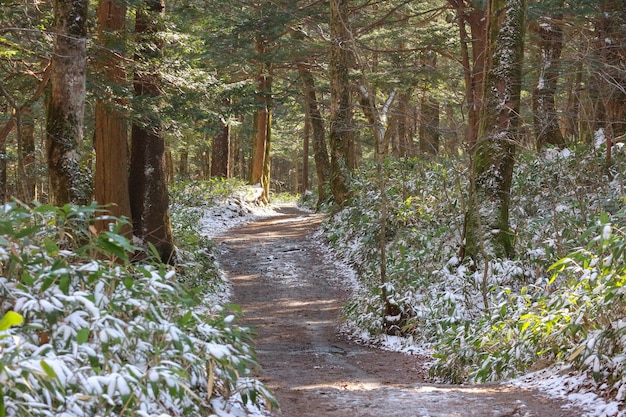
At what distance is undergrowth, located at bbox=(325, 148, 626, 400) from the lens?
4539mm

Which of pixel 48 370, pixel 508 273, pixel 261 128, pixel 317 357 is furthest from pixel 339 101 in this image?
pixel 48 370

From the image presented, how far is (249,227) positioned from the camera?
1955cm

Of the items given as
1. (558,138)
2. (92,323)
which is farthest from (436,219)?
(92,323)

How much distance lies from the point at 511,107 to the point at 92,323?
275 inches

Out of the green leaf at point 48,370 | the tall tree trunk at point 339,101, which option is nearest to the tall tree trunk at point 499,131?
the tall tree trunk at point 339,101

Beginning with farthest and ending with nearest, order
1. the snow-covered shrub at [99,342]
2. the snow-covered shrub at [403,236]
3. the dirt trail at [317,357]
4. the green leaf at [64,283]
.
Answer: the snow-covered shrub at [403,236] < the dirt trail at [317,357] < the green leaf at [64,283] < the snow-covered shrub at [99,342]

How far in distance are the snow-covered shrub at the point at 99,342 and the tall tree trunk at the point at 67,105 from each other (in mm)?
3208

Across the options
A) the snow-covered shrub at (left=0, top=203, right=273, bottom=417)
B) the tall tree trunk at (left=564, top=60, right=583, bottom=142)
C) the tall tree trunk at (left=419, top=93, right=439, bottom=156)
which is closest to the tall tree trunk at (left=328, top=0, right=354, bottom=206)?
the tall tree trunk at (left=419, top=93, right=439, bottom=156)

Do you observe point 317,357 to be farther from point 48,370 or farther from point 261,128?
point 261,128

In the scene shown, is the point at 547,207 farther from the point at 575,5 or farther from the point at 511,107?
the point at 575,5

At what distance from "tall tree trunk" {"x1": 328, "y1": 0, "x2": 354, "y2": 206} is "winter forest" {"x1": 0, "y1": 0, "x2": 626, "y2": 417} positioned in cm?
6

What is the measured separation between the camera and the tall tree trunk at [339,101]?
14.8m

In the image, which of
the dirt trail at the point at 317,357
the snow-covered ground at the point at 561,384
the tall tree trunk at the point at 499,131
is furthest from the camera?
the tall tree trunk at the point at 499,131

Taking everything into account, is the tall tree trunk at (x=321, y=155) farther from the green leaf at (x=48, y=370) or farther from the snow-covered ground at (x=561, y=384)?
the green leaf at (x=48, y=370)
